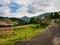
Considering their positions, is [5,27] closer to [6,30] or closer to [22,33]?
[6,30]

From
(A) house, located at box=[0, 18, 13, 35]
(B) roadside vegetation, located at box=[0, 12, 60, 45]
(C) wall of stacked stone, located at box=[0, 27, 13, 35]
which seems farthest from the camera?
(A) house, located at box=[0, 18, 13, 35]

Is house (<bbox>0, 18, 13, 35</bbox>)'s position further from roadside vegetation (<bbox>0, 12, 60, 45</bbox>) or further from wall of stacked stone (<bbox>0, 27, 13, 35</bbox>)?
roadside vegetation (<bbox>0, 12, 60, 45</bbox>)

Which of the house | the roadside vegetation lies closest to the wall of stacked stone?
the house

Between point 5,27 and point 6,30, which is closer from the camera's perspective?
point 6,30

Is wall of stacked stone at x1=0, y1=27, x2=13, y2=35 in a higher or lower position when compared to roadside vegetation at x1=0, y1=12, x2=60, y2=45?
higher

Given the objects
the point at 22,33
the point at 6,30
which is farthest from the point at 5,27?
the point at 22,33

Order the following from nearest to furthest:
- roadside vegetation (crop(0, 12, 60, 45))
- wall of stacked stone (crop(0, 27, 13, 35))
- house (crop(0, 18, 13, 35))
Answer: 1. roadside vegetation (crop(0, 12, 60, 45))
2. wall of stacked stone (crop(0, 27, 13, 35))
3. house (crop(0, 18, 13, 35))

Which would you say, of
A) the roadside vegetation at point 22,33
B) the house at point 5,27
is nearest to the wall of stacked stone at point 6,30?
the house at point 5,27

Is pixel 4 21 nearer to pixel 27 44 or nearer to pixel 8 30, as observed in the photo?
pixel 8 30

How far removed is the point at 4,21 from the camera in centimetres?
3247

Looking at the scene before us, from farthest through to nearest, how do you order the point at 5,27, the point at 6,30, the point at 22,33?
the point at 22,33
the point at 5,27
the point at 6,30

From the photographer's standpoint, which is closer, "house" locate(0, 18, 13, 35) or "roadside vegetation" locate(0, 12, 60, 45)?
"roadside vegetation" locate(0, 12, 60, 45)

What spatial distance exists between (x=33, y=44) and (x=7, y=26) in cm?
1047

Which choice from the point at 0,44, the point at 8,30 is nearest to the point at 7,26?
the point at 8,30
